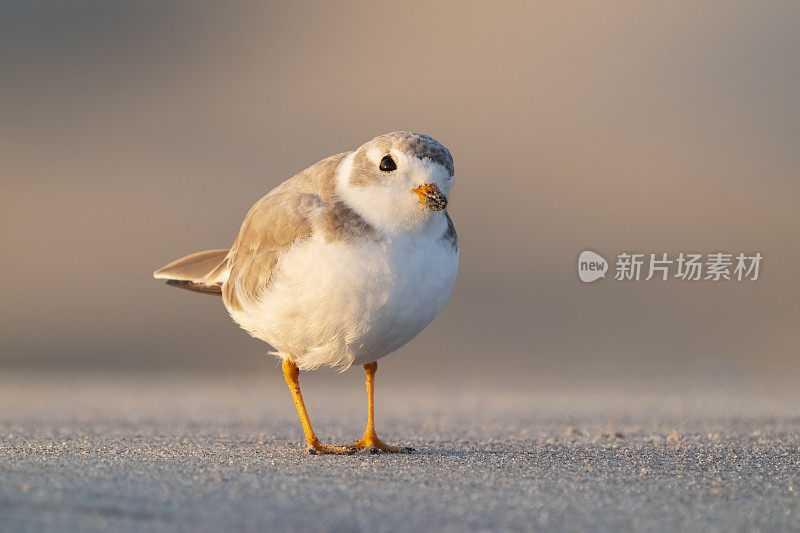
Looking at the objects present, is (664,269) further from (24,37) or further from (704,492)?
(24,37)

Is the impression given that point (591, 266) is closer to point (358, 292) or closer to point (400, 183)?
point (400, 183)

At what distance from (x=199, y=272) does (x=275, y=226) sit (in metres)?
0.95

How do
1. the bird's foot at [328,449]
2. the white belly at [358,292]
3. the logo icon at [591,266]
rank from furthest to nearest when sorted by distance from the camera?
1. the logo icon at [591,266]
2. the bird's foot at [328,449]
3. the white belly at [358,292]

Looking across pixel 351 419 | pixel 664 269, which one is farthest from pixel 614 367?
pixel 351 419

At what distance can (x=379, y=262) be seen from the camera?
3797mm

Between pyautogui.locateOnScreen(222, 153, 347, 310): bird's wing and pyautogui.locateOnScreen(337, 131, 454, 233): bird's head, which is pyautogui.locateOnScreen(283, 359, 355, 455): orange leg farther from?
pyautogui.locateOnScreen(337, 131, 454, 233): bird's head

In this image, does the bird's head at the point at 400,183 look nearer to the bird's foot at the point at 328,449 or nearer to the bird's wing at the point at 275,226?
the bird's wing at the point at 275,226

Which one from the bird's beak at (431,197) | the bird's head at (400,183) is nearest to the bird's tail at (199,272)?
the bird's head at (400,183)

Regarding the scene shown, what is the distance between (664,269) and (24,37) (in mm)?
14533

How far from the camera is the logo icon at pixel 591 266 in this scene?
36.3ft

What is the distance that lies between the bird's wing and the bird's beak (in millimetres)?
401

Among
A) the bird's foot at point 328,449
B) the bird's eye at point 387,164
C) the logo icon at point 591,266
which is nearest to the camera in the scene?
the bird's eye at point 387,164

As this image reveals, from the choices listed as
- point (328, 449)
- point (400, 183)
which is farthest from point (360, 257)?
point (328, 449)

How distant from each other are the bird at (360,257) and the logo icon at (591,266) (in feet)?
23.1
